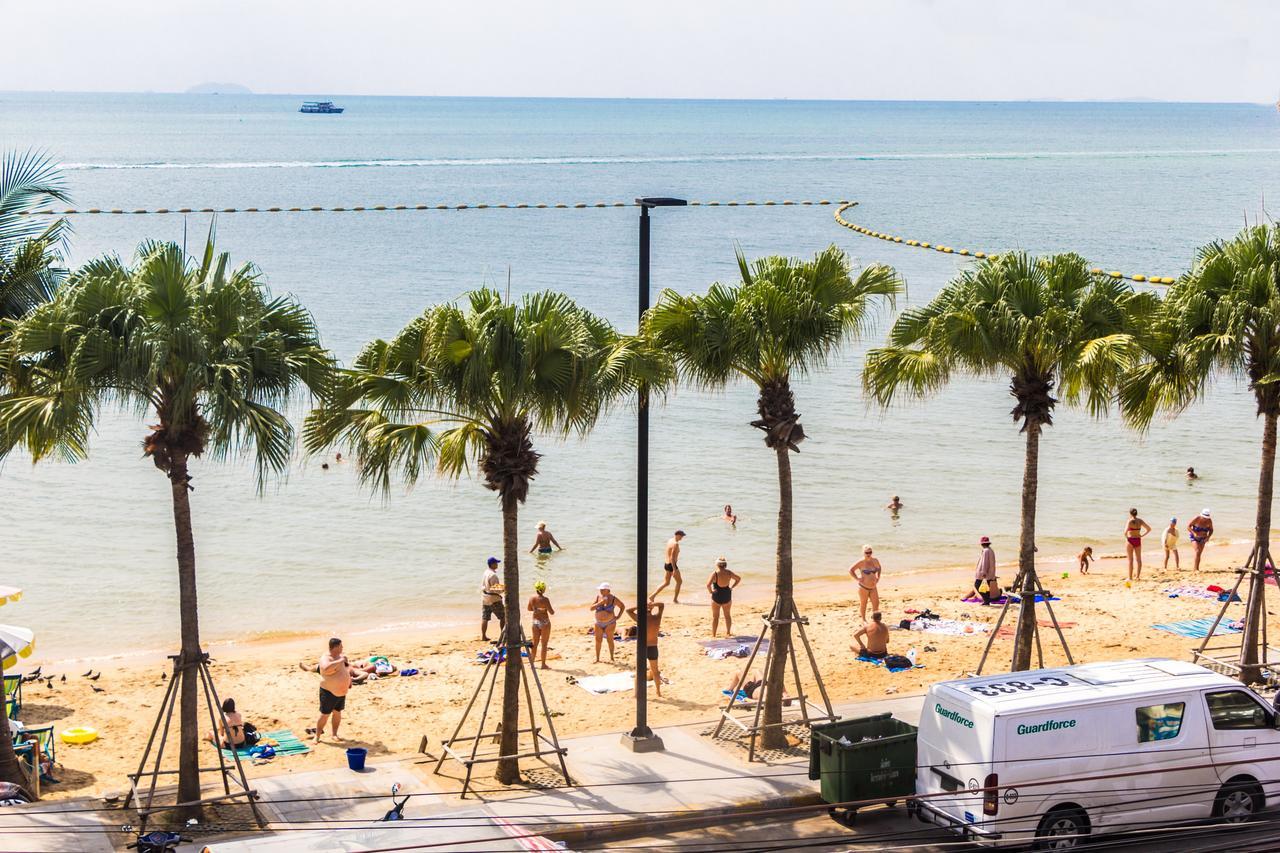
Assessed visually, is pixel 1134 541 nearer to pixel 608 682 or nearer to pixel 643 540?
pixel 608 682

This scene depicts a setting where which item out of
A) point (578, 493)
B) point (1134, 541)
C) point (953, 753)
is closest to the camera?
point (953, 753)

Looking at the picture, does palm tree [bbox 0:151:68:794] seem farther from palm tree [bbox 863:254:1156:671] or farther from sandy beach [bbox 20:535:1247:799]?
palm tree [bbox 863:254:1156:671]

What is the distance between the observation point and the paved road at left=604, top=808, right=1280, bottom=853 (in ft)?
46.4

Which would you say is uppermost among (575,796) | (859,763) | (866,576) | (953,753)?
(866,576)

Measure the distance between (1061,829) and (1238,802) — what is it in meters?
2.12

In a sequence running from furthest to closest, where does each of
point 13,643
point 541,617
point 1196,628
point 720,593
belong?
point 720,593
point 1196,628
point 541,617
point 13,643

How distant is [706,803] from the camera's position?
1557 cm

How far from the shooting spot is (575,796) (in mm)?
15867

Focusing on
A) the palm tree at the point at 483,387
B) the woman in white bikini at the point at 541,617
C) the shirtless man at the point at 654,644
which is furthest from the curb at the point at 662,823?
the woman in white bikini at the point at 541,617

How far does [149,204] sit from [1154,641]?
104738 mm

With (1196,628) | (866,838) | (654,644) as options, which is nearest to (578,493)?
(654,644)

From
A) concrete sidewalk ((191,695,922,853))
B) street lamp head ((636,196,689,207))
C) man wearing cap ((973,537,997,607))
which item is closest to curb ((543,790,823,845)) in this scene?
concrete sidewalk ((191,695,922,853))

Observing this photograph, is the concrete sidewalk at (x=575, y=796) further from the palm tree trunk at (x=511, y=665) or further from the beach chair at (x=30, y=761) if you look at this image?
the beach chair at (x=30, y=761)

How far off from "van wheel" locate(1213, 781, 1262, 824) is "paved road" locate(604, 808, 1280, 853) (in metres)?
0.16
